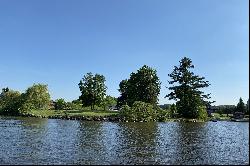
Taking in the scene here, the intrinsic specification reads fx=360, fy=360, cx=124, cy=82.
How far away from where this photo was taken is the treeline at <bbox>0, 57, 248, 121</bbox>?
344 feet

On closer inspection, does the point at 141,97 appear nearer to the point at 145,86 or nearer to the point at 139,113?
the point at 145,86

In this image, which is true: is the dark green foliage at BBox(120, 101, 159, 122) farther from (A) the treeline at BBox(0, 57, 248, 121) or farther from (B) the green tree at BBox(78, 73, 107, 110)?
(B) the green tree at BBox(78, 73, 107, 110)

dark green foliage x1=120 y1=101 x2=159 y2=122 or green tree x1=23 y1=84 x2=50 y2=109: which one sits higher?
green tree x1=23 y1=84 x2=50 y2=109

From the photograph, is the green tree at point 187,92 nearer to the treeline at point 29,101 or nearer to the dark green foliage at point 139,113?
the dark green foliage at point 139,113

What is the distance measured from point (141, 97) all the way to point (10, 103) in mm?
58055

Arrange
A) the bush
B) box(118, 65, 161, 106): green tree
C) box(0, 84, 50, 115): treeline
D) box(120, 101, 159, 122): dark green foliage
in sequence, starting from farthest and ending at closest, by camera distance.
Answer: box(0, 84, 50, 115): treeline < box(118, 65, 161, 106): green tree < the bush < box(120, 101, 159, 122): dark green foliage

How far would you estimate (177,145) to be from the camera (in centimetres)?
4188

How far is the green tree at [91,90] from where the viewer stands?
146125 millimetres

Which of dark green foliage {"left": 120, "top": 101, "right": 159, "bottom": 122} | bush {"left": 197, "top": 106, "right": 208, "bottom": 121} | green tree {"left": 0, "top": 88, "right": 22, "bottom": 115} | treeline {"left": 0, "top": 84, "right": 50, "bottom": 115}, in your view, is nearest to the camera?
dark green foliage {"left": 120, "top": 101, "right": 159, "bottom": 122}

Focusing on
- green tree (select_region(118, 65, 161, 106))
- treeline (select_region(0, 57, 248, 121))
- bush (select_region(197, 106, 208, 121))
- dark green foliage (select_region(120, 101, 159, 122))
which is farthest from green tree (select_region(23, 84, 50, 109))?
bush (select_region(197, 106, 208, 121))

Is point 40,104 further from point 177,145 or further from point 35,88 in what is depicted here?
point 177,145

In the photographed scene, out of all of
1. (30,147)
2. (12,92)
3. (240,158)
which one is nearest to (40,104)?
(12,92)

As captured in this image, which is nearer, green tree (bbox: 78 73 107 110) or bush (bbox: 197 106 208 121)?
bush (bbox: 197 106 208 121)

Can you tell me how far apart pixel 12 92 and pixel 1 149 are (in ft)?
431
